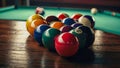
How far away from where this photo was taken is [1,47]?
9.08ft

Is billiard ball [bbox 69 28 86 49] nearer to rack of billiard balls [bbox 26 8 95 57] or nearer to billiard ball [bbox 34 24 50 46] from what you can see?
rack of billiard balls [bbox 26 8 95 57]

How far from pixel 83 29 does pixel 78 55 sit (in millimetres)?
298

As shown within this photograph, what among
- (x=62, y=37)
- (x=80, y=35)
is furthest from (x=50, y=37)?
(x=80, y=35)

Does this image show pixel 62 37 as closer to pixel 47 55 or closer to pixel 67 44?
pixel 67 44

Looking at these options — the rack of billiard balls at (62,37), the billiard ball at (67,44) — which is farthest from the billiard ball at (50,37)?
the billiard ball at (67,44)

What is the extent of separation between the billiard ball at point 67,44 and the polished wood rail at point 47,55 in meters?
0.10

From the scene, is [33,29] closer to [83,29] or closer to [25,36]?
[25,36]

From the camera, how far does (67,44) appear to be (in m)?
2.32

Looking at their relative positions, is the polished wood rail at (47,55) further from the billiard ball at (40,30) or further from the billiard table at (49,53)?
the billiard ball at (40,30)

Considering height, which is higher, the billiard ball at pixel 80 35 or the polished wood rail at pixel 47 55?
the billiard ball at pixel 80 35

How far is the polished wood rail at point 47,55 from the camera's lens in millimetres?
2289

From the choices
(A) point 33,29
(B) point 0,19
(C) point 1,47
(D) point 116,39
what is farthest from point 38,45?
(B) point 0,19

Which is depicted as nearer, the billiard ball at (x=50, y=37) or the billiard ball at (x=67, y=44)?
the billiard ball at (x=67, y=44)

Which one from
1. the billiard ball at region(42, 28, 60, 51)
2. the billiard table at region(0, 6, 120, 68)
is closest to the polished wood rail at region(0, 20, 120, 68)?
the billiard table at region(0, 6, 120, 68)
